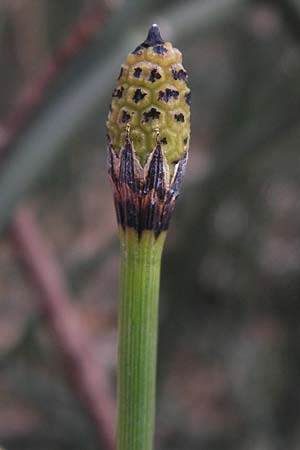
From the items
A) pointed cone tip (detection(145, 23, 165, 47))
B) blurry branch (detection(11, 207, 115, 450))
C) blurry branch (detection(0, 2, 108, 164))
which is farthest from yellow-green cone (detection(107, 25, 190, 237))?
blurry branch (detection(11, 207, 115, 450))

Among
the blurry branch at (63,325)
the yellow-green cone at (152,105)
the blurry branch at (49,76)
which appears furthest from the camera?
the blurry branch at (63,325)

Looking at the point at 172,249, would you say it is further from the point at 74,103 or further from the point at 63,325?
the point at 74,103

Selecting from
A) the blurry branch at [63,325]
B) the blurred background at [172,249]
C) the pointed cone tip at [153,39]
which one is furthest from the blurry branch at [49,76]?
the pointed cone tip at [153,39]

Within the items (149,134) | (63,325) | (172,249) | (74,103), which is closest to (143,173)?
(149,134)

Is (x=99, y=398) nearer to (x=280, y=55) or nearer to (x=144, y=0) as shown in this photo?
(x=144, y=0)

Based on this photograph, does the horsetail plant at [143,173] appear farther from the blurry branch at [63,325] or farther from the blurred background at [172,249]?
the blurry branch at [63,325]

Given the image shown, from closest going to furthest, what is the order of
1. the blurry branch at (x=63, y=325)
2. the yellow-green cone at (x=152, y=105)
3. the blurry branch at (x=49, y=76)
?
the yellow-green cone at (x=152, y=105), the blurry branch at (x=49, y=76), the blurry branch at (x=63, y=325)
